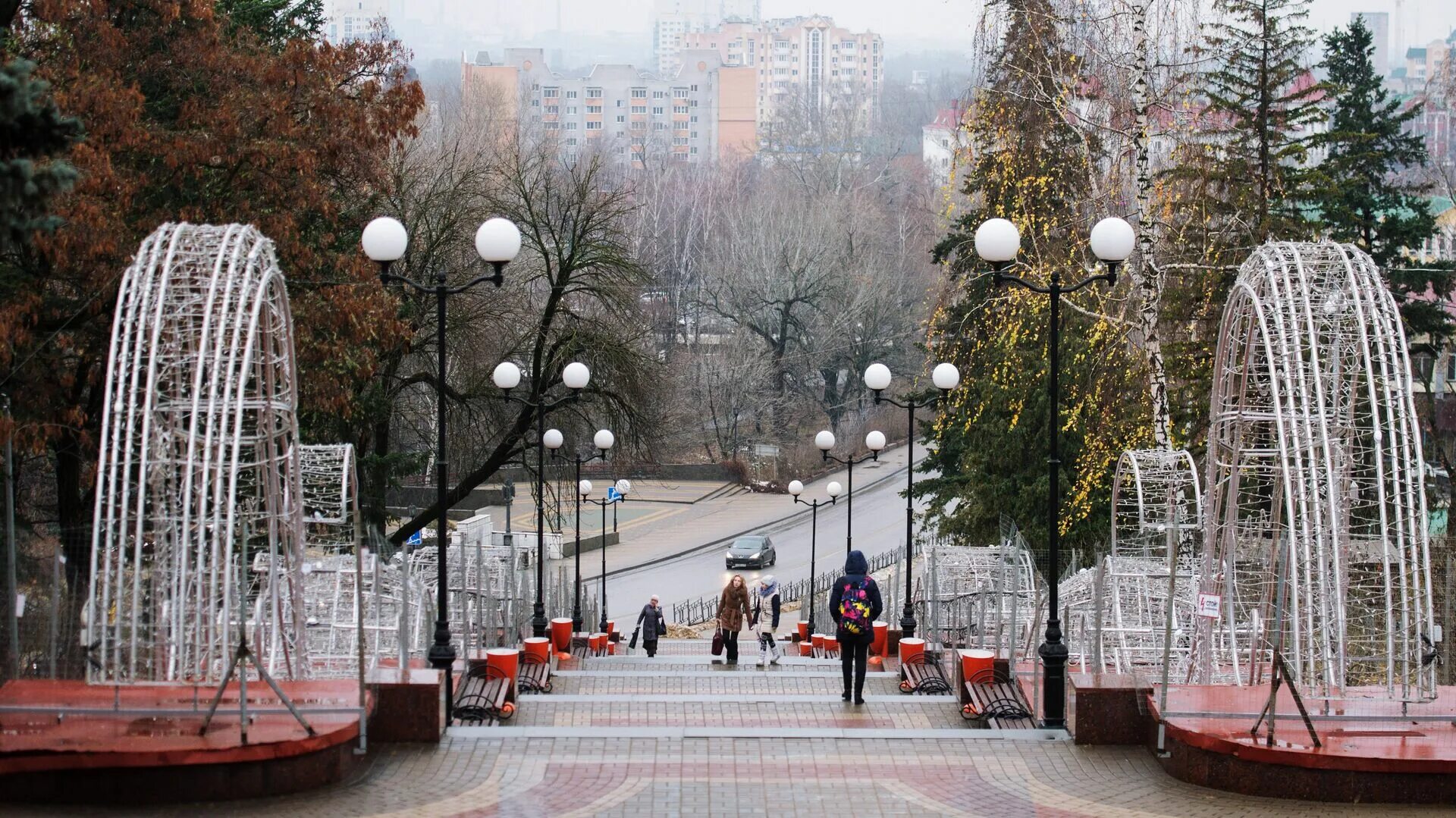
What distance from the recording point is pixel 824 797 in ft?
40.1

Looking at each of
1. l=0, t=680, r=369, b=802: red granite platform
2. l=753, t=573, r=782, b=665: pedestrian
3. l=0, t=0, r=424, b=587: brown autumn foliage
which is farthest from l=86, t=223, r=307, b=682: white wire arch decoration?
l=753, t=573, r=782, b=665: pedestrian

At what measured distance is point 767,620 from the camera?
44.0 meters

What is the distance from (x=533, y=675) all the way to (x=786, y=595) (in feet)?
101

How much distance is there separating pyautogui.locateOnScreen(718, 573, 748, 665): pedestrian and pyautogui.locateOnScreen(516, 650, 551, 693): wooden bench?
166 inches

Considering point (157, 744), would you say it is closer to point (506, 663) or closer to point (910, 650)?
point (506, 663)

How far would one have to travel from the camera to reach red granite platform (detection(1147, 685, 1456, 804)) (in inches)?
468

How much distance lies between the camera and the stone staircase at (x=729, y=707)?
14219 mm

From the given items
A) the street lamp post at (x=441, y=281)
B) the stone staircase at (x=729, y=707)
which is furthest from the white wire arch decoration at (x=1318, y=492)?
the street lamp post at (x=441, y=281)

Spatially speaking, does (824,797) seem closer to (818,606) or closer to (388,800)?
(388,800)

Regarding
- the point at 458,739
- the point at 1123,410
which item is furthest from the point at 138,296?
the point at 1123,410

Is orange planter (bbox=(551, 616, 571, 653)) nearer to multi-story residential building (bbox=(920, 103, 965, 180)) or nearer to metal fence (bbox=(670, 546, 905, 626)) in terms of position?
metal fence (bbox=(670, 546, 905, 626))

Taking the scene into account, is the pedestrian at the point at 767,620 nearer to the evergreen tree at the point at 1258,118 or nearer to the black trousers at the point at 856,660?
the black trousers at the point at 856,660

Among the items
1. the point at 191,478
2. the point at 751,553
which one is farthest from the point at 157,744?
the point at 751,553

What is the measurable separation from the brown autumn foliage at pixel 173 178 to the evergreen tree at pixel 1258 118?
45.2 feet
